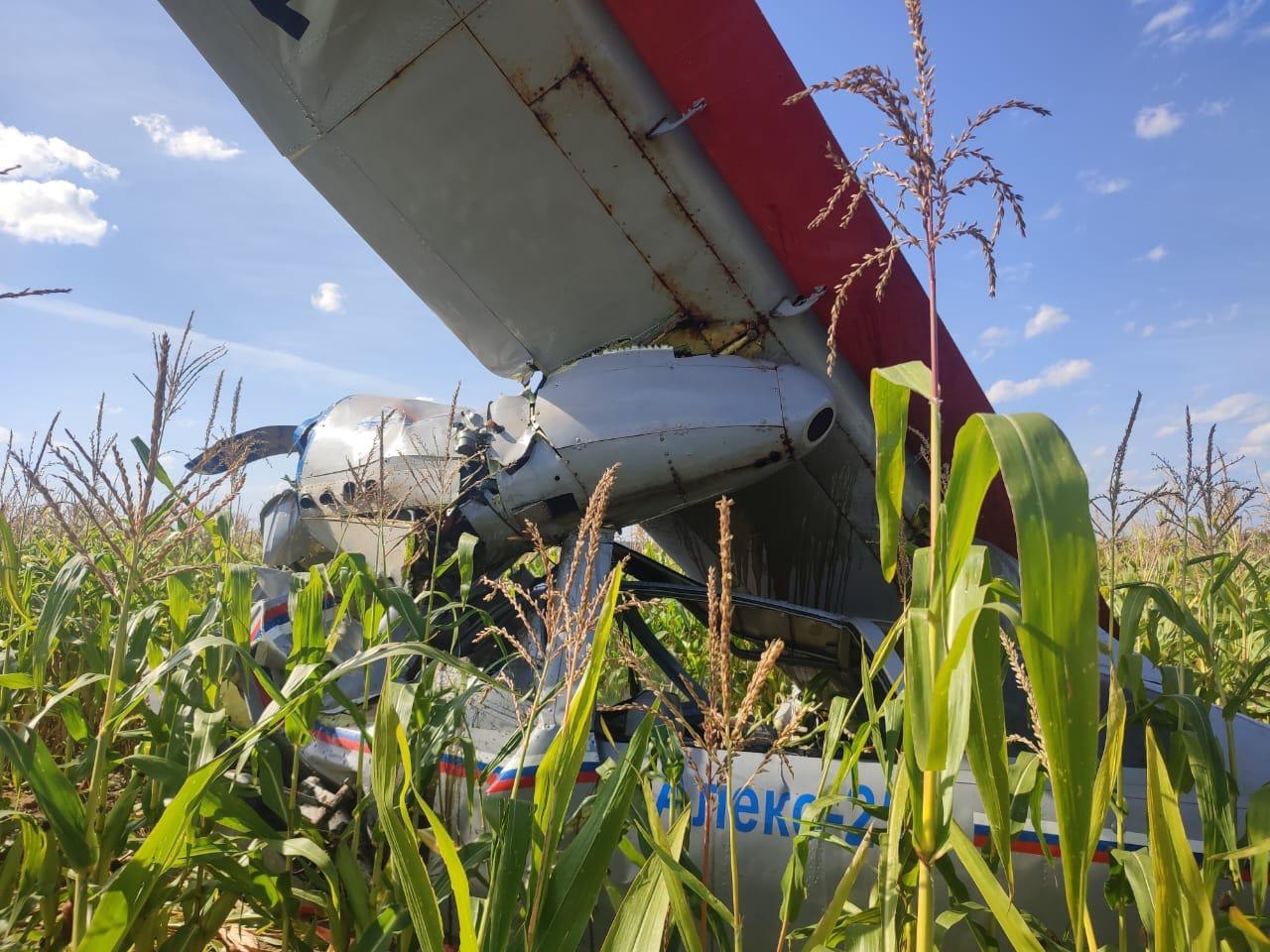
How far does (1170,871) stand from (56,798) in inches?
60.5

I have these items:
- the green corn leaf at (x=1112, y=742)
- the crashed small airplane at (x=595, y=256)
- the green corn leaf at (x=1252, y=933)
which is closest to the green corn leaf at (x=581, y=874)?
the green corn leaf at (x=1112, y=742)

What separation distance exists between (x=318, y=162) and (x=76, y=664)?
2105mm

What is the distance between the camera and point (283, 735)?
80.3 inches

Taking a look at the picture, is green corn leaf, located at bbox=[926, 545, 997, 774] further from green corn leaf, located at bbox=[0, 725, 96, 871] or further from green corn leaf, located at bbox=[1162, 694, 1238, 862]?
green corn leaf, located at bbox=[0, 725, 96, 871]

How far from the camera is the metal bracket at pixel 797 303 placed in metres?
3.07

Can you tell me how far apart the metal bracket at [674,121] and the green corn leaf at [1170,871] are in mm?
2429

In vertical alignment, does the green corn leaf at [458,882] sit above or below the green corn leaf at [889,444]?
below

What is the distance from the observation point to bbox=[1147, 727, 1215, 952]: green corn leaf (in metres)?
0.94

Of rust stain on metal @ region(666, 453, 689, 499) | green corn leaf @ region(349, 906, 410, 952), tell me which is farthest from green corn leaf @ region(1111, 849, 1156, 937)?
rust stain on metal @ region(666, 453, 689, 499)

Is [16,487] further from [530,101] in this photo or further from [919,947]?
[919,947]

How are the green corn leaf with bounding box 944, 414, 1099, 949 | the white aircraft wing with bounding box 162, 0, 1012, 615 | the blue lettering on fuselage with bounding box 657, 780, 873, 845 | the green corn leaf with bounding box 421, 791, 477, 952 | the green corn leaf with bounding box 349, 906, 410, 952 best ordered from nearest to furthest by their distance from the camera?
the green corn leaf with bounding box 944, 414, 1099, 949
the green corn leaf with bounding box 421, 791, 477, 952
the green corn leaf with bounding box 349, 906, 410, 952
the blue lettering on fuselage with bounding box 657, 780, 873, 845
the white aircraft wing with bounding box 162, 0, 1012, 615

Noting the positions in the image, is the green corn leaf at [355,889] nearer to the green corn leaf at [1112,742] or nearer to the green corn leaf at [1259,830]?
the green corn leaf at [1112,742]

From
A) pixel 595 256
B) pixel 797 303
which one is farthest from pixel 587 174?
pixel 797 303

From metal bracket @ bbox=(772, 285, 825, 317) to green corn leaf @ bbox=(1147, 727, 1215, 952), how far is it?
231 cm
